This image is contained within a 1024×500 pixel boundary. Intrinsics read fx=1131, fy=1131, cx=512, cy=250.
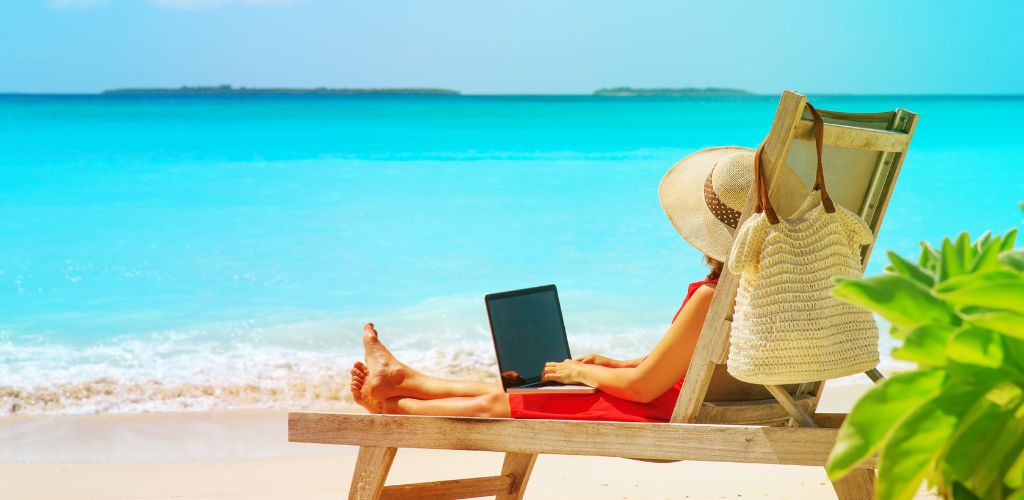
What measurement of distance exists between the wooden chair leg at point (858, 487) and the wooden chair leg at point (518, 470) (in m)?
0.99

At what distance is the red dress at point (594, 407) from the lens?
2705 millimetres

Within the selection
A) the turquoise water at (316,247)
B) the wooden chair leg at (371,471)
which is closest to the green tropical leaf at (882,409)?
the wooden chair leg at (371,471)

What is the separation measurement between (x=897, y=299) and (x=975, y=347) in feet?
0.28

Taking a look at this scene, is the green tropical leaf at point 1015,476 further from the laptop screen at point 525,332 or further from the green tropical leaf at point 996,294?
the laptop screen at point 525,332

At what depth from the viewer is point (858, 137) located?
2.29 metres

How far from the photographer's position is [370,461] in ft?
8.54

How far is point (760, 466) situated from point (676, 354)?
206cm

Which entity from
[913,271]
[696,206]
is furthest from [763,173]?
[913,271]

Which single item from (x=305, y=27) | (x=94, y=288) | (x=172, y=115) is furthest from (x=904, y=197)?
(x=305, y=27)

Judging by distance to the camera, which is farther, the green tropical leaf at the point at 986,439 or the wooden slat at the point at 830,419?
the wooden slat at the point at 830,419

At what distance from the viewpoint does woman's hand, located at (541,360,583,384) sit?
2.82 metres

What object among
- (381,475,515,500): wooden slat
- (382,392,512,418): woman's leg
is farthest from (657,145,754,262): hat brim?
(381,475,515,500): wooden slat

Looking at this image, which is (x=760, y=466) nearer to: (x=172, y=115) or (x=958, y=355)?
(x=958, y=355)

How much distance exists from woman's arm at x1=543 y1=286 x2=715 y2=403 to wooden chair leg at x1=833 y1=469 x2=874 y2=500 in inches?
17.1
